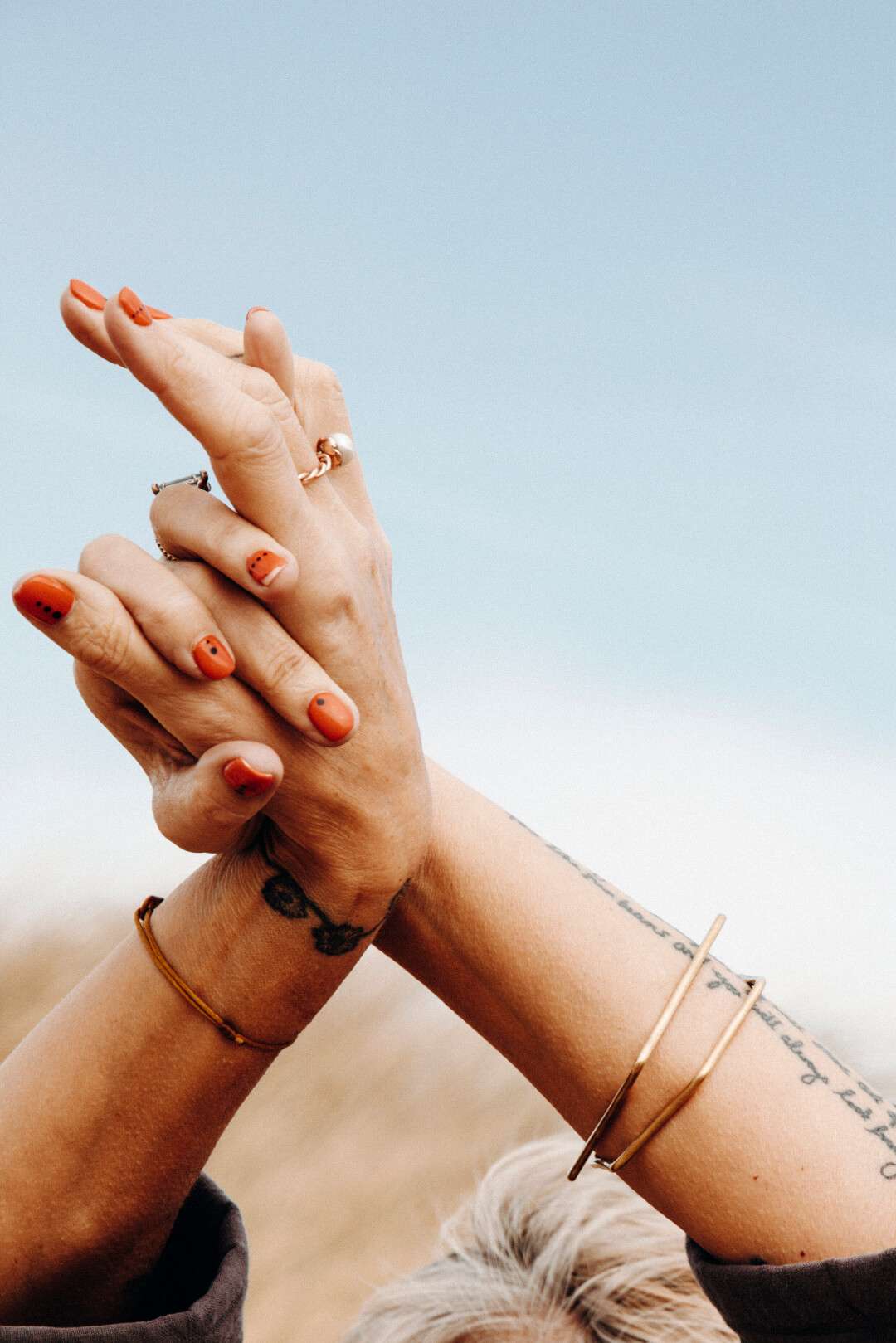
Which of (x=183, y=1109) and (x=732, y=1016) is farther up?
(x=732, y=1016)

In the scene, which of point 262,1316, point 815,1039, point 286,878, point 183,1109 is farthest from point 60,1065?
point 262,1316

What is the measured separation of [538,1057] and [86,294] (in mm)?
1048

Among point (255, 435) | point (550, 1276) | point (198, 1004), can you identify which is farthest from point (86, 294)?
point (550, 1276)

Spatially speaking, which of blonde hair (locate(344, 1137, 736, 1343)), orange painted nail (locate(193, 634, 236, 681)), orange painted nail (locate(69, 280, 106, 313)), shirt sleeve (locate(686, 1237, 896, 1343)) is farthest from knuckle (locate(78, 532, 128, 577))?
blonde hair (locate(344, 1137, 736, 1343))

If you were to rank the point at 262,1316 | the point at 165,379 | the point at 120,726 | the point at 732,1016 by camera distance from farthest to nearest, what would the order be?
the point at 262,1316
the point at 732,1016
the point at 120,726
the point at 165,379

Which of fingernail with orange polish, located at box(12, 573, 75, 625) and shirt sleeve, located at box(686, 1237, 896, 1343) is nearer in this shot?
fingernail with orange polish, located at box(12, 573, 75, 625)

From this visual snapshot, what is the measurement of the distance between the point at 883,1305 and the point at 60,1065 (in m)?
1.03

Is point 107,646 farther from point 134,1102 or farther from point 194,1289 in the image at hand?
point 194,1289

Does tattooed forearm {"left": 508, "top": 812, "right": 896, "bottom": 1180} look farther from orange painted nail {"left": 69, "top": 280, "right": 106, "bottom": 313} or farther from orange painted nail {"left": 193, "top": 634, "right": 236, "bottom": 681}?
orange painted nail {"left": 69, "top": 280, "right": 106, "bottom": 313}

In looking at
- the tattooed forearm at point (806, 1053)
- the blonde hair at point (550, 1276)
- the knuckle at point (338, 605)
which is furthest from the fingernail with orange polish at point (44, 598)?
the blonde hair at point (550, 1276)

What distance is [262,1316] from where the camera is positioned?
318 cm

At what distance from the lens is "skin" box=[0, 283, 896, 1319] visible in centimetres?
141

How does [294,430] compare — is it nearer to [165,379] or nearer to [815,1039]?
[165,379]

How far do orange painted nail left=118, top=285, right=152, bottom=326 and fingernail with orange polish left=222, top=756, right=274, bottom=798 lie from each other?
0.43 metres
